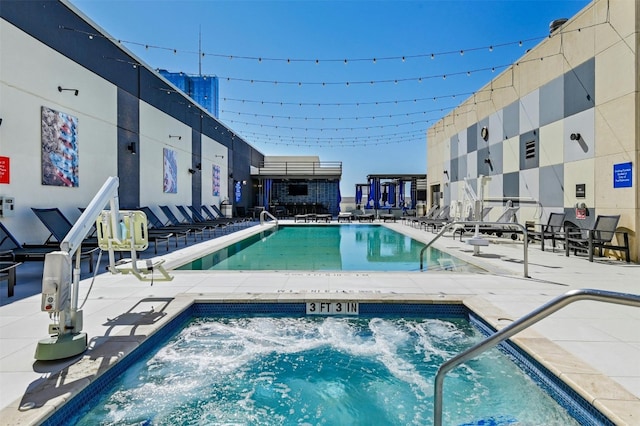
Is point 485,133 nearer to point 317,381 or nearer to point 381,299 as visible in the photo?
point 381,299

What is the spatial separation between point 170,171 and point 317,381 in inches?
416

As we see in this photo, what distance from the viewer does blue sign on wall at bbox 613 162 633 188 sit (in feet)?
19.4

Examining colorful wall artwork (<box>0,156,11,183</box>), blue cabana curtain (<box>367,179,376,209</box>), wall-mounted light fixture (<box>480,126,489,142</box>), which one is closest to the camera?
colorful wall artwork (<box>0,156,11,183</box>)

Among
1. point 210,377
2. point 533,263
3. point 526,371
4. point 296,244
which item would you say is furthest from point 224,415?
point 296,244

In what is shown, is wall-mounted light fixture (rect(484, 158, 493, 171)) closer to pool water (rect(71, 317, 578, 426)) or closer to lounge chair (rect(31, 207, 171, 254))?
pool water (rect(71, 317, 578, 426))

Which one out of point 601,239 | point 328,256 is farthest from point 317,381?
point 601,239

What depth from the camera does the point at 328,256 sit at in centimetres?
755

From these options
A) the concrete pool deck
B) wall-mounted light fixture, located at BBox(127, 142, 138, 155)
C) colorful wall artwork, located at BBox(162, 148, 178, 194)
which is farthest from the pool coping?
colorful wall artwork, located at BBox(162, 148, 178, 194)

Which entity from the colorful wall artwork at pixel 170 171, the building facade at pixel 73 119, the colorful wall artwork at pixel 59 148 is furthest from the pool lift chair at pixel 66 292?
the colorful wall artwork at pixel 170 171

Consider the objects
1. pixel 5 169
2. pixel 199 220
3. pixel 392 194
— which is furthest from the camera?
pixel 392 194

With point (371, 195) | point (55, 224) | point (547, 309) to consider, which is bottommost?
point (547, 309)

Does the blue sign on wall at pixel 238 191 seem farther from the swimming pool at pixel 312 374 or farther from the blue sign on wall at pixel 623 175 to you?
the blue sign on wall at pixel 623 175

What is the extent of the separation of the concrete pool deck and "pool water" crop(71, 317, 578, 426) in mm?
238

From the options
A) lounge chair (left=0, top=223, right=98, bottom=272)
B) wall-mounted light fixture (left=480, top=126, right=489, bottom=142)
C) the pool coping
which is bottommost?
the pool coping
